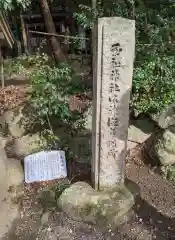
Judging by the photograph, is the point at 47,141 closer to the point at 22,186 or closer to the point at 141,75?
the point at 22,186

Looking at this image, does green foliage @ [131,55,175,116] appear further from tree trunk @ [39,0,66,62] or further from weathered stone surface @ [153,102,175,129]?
tree trunk @ [39,0,66,62]

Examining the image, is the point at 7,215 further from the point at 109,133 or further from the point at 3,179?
the point at 109,133

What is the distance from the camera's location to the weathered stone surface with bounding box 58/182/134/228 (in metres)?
3.80

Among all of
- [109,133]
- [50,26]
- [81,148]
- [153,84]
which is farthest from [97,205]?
[50,26]

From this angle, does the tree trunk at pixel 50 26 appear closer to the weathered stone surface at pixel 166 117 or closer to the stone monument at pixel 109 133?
the weathered stone surface at pixel 166 117

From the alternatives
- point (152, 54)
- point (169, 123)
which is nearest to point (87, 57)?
point (152, 54)

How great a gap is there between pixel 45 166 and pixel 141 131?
65.3 inches

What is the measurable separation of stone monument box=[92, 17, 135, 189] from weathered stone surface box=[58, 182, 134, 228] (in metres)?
0.17

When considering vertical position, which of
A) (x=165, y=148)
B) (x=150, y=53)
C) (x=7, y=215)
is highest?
(x=150, y=53)

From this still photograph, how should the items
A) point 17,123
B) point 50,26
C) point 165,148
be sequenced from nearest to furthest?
point 165,148 → point 17,123 → point 50,26

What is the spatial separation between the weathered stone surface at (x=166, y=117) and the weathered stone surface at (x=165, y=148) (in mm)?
191

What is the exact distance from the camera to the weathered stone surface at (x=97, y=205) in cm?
380

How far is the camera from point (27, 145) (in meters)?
5.48

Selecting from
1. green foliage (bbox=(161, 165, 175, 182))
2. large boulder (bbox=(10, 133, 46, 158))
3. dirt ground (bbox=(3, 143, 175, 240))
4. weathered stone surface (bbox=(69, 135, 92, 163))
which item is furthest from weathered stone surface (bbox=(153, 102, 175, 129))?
large boulder (bbox=(10, 133, 46, 158))
